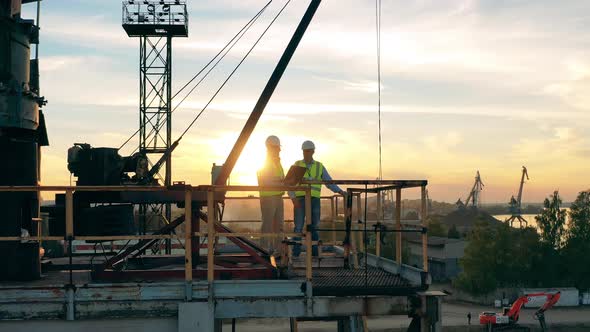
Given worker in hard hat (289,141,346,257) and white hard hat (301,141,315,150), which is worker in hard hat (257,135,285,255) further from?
white hard hat (301,141,315,150)

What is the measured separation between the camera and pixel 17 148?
10117 mm

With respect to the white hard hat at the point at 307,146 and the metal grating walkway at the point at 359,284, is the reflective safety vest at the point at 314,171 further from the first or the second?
the metal grating walkway at the point at 359,284

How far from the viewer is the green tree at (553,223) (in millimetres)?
56219

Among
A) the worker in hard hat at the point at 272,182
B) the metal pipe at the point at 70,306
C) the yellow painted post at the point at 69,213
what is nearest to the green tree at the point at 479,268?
the worker in hard hat at the point at 272,182

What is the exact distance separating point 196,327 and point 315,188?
172 inches

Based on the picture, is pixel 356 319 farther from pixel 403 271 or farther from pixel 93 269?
pixel 93 269

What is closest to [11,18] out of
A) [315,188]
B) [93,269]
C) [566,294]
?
[93,269]

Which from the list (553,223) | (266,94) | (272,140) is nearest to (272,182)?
(272,140)

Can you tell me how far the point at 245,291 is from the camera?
8469 millimetres

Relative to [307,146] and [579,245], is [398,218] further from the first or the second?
[579,245]

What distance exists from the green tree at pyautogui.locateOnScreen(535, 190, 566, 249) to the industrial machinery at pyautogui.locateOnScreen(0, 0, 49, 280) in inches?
2037

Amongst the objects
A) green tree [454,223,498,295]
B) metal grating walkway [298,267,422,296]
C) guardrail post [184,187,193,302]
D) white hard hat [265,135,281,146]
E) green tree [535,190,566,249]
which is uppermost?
white hard hat [265,135,281,146]

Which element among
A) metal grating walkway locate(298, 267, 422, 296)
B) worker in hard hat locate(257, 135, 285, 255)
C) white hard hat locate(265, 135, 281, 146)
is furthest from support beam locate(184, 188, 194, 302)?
white hard hat locate(265, 135, 281, 146)

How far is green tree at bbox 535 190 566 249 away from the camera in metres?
56.2
